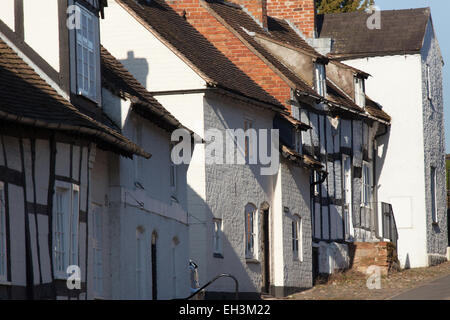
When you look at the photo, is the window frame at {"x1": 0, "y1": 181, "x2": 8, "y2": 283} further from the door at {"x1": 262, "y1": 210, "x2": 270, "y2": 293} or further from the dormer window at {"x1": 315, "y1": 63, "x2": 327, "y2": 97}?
the dormer window at {"x1": 315, "y1": 63, "x2": 327, "y2": 97}

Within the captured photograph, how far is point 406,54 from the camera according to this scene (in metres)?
45.7

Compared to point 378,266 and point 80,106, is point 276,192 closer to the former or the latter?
point 378,266

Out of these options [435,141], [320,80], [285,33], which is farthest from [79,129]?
[435,141]

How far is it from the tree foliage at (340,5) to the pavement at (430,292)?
27.5 meters

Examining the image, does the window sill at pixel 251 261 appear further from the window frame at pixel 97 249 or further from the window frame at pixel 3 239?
the window frame at pixel 3 239

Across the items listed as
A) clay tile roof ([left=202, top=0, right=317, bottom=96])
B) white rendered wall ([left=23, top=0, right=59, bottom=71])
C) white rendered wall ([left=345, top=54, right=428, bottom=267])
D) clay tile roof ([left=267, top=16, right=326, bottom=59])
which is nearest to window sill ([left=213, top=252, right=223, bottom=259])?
clay tile roof ([left=202, top=0, right=317, bottom=96])

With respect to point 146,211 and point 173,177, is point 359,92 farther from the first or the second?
point 146,211

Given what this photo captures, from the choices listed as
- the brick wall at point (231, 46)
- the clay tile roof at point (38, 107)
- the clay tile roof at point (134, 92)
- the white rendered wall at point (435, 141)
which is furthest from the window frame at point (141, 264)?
the white rendered wall at point (435, 141)

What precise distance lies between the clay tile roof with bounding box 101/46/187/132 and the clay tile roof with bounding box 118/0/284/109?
4.30m

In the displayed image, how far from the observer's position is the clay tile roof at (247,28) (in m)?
37.3

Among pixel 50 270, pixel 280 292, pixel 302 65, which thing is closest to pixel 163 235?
pixel 50 270

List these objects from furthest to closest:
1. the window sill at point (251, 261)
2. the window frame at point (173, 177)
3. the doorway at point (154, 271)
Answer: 1. the window sill at point (251, 261)
2. the window frame at point (173, 177)
3. the doorway at point (154, 271)

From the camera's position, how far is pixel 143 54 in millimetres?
31484

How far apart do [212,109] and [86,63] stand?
9556 millimetres
